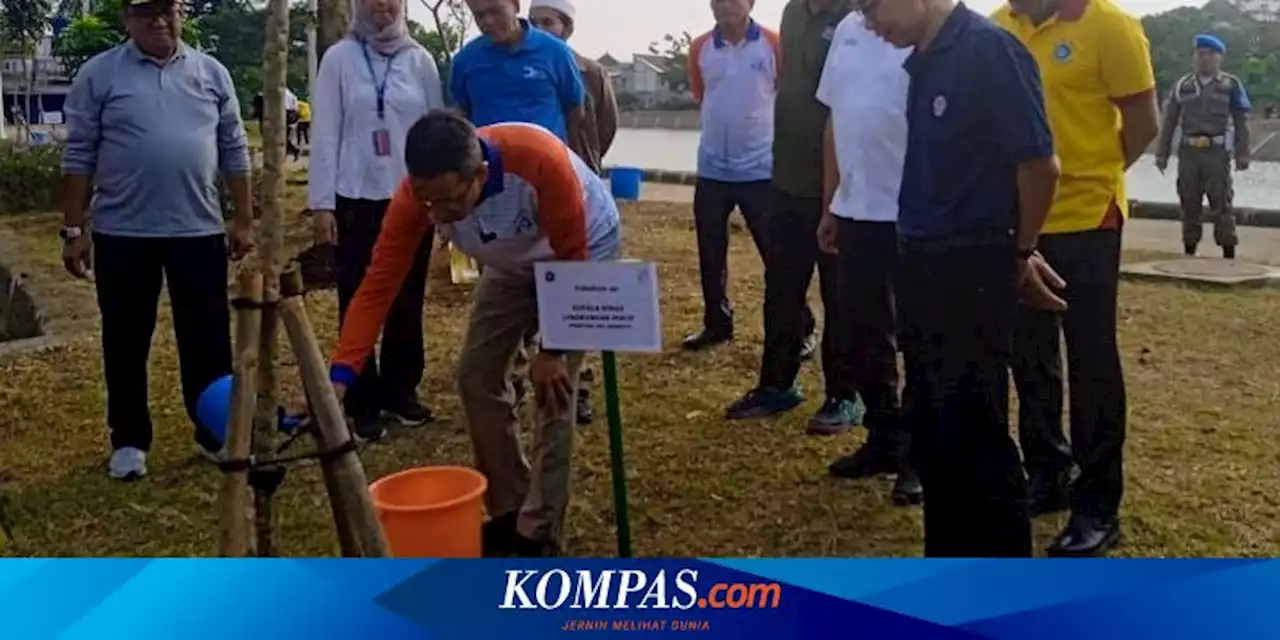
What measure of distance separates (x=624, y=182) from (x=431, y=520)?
8444 millimetres

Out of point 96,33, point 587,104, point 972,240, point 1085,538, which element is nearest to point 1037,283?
point 972,240

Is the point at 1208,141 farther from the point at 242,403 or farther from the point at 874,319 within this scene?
the point at 242,403

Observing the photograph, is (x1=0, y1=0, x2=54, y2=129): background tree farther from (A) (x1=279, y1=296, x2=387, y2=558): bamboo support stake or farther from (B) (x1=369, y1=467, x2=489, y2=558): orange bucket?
(A) (x1=279, y1=296, x2=387, y2=558): bamboo support stake

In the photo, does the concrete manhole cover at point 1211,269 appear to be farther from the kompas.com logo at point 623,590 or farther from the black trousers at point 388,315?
the kompas.com logo at point 623,590

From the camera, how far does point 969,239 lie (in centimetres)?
276

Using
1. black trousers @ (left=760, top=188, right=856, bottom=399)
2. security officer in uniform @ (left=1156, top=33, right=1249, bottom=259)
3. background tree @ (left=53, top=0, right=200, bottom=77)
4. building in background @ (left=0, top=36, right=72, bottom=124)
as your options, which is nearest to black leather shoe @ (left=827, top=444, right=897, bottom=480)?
black trousers @ (left=760, top=188, right=856, bottom=399)

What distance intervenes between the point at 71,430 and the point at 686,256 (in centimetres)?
448

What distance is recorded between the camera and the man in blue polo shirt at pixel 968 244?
8.77ft

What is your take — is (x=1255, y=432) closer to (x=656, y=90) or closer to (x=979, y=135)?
(x=979, y=135)

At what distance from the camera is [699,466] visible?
165 inches

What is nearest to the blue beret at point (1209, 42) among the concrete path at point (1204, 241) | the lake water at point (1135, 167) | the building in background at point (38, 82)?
the lake water at point (1135, 167)

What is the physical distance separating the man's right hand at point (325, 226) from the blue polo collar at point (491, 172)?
5.18ft

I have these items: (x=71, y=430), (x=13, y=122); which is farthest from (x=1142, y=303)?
(x=13, y=122)

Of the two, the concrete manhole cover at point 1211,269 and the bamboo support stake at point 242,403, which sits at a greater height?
the bamboo support stake at point 242,403
